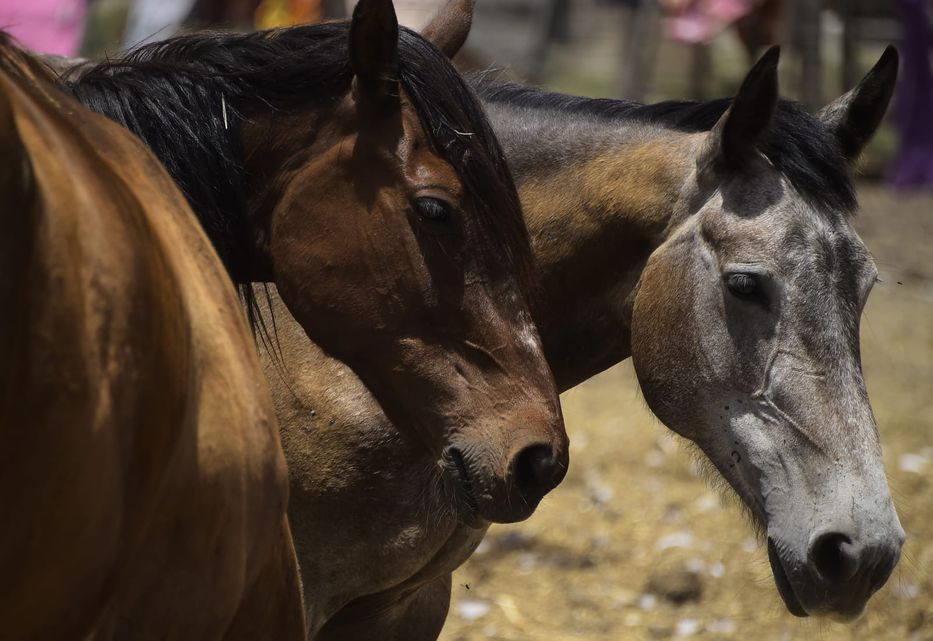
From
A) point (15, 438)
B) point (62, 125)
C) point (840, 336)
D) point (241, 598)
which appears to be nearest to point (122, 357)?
point (15, 438)

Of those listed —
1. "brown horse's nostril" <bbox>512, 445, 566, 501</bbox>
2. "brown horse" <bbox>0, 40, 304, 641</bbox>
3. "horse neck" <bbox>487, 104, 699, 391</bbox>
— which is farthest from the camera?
"horse neck" <bbox>487, 104, 699, 391</bbox>

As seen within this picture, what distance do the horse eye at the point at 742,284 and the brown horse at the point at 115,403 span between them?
124 centimetres

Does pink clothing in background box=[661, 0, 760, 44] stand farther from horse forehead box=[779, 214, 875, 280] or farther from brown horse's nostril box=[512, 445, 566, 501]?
brown horse's nostril box=[512, 445, 566, 501]

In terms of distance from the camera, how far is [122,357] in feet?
4.51

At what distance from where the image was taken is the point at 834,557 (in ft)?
8.09

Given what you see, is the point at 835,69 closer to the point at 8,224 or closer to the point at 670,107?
the point at 670,107

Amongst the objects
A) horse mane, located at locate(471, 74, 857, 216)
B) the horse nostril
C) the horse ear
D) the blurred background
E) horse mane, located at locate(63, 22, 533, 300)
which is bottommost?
the blurred background

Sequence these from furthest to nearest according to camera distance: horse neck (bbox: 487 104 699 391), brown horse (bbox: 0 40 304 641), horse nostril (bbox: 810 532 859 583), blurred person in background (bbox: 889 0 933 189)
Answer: blurred person in background (bbox: 889 0 933 189)
horse neck (bbox: 487 104 699 391)
horse nostril (bbox: 810 532 859 583)
brown horse (bbox: 0 40 304 641)

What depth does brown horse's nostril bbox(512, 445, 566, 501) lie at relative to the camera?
80.4 inches

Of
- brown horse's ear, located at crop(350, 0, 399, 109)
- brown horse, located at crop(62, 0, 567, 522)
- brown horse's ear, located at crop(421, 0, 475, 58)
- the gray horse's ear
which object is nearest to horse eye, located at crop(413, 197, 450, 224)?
brown horse, located at crop(62, 0, 567, 522)

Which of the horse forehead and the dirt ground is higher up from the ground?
the horse forehead

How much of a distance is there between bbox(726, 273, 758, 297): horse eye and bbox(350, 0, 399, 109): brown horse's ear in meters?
0.88

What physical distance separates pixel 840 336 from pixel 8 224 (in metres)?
1.79

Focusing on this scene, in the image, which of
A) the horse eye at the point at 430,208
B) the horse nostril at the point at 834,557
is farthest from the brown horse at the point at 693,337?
the horse eye at the point at 430,208
